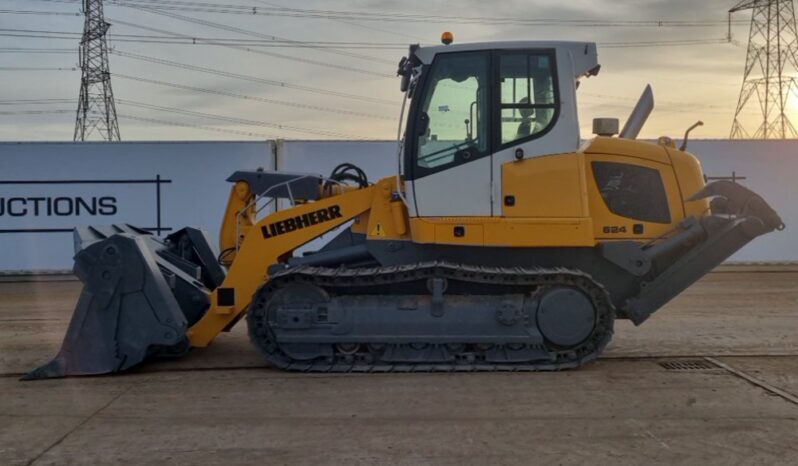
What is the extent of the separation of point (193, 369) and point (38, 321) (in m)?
4.38

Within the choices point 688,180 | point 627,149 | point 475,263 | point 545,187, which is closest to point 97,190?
point 475,263

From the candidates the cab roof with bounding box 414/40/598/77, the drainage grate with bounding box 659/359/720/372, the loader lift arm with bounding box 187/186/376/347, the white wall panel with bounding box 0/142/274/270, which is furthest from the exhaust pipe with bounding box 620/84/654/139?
the white wall panel with bounding box 0/142/274/270

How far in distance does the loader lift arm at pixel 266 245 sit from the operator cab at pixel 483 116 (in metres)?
0.73

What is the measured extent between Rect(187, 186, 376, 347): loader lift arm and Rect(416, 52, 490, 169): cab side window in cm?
76

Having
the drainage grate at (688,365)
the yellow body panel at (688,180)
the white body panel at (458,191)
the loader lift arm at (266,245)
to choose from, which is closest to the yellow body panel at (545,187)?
the white body panel at (458,191)

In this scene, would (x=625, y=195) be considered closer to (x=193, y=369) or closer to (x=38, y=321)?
(x=193, y=369)

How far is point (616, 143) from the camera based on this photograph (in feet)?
24.8

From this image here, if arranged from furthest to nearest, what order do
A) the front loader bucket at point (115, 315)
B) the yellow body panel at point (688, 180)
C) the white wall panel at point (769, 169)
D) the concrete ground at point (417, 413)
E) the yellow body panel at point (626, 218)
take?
the white wall panel at point (769, 169), the yellow body panel at point (688, 180), the yellow body panel at point (626, 218), the front loader bucket at point (115, 315), the concrete ground at point (417, 413)

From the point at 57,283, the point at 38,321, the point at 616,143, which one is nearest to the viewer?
the point at 616,143

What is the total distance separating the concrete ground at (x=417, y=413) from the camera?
4988mm

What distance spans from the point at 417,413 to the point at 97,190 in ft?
41.5

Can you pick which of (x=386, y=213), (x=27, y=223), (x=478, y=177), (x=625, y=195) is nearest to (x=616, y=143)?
(x=625, y=195)

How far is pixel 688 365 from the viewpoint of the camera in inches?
291

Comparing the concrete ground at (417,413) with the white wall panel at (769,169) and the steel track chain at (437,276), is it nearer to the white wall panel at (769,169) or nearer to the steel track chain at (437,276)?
the steel track chain at (437,276)
